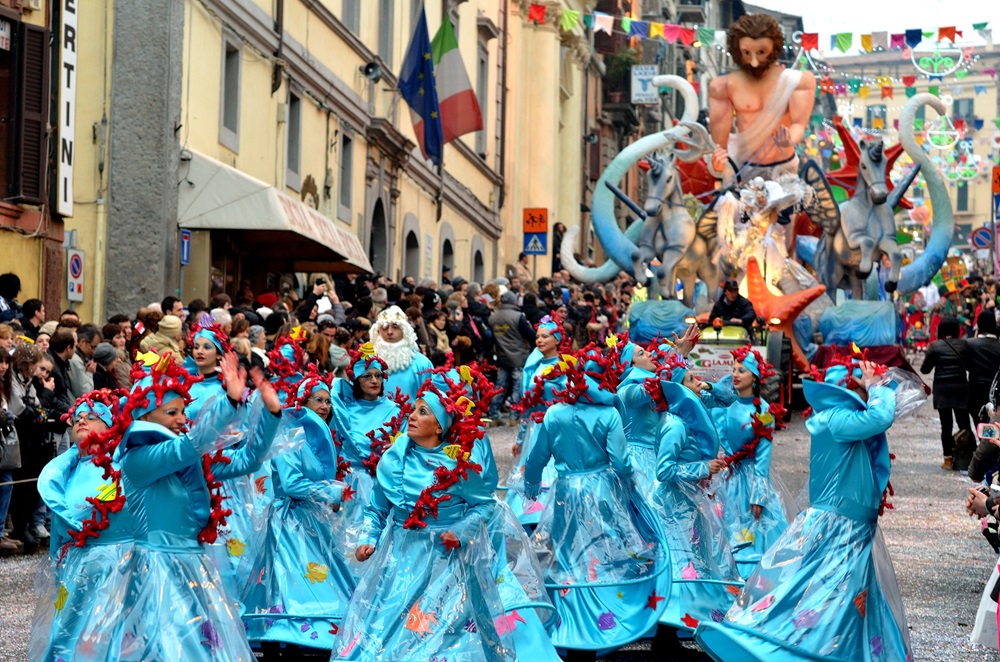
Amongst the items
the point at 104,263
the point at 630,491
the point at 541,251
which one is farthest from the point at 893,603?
the point at 541,251

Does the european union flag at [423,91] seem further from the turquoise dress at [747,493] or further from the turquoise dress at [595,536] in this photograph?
the turquoise dress at [595,536]

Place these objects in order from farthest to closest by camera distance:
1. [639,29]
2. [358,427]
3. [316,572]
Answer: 1. [639,29]
2. [358,427]
3. [316,572]

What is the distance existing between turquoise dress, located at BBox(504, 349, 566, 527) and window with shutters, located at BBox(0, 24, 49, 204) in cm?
651

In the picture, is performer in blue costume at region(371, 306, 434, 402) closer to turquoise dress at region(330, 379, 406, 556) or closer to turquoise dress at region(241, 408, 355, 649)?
turquoise dress at region(330, 379, 406, 556)

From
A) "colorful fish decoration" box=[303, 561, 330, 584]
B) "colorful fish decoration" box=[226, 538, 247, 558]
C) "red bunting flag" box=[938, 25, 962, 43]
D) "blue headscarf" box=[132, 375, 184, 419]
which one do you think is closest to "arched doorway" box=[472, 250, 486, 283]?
"red bunting flag" box=[938, 25, 962, 43]

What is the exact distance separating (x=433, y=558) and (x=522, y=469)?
430cm

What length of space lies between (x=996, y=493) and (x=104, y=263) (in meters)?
12.7

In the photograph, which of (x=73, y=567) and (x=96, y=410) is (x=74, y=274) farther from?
(x=73, y=567)

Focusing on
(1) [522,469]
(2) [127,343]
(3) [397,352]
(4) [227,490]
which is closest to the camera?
(4) [227,490]

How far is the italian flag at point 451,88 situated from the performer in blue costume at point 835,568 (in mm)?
19933

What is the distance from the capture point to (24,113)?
16.2 m

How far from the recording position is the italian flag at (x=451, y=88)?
27.6 m

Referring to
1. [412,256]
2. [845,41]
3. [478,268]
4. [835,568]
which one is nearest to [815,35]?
[845,41]

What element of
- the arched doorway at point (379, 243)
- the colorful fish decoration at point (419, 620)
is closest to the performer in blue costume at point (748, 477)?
the colorful fish decoration at point (419, 620)
